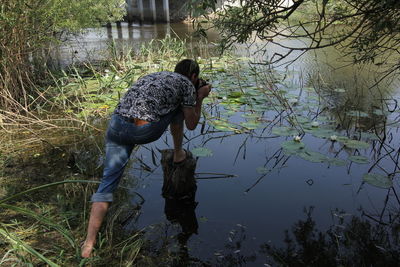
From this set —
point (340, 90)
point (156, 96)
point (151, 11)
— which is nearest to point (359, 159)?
point (156, 96)

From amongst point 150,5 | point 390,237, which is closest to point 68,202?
point 390,237

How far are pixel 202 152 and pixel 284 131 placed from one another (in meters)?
1.18

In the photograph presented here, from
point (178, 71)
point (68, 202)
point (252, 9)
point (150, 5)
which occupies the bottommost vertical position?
point (68, 202)

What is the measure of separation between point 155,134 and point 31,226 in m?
1.15

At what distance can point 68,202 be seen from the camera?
9.45ft

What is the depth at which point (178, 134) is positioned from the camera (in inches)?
117

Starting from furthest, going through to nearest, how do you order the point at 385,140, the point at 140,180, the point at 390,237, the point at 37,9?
the point at 37,9, the point at 385,140, the point at 140,180, the point at 390,237

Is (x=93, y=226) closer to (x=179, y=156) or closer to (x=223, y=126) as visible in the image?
(x=179, y=156)

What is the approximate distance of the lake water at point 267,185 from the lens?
264cm

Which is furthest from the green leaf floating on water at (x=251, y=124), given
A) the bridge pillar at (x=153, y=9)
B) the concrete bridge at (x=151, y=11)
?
the bridge pillar at (x=153, y=9)

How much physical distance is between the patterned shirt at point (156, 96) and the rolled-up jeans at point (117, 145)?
64mm

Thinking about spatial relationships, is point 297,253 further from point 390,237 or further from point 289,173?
point 289,173

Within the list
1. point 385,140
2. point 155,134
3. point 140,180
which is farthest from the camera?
point 385,140

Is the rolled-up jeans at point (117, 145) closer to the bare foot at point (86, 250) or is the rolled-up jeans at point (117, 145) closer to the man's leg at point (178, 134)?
the bare foot at point (86, 250)
